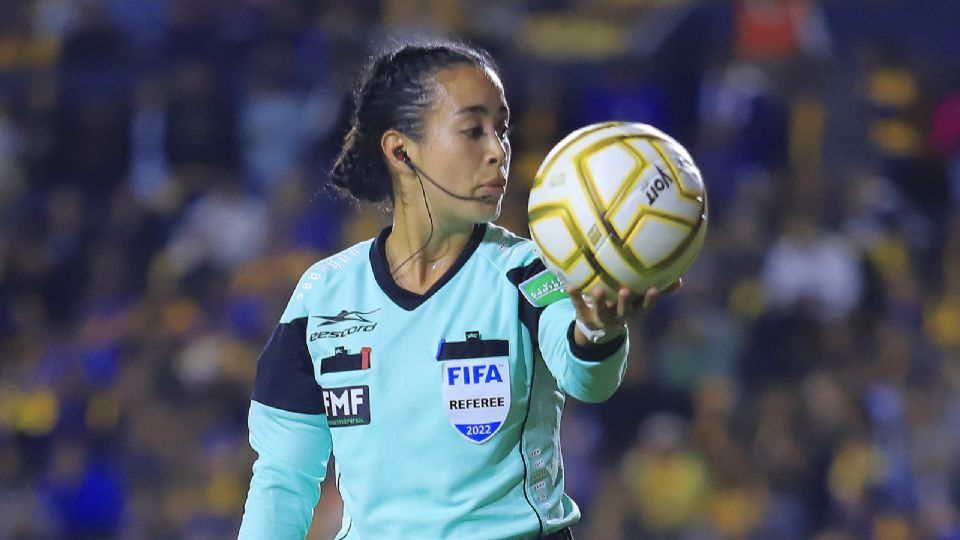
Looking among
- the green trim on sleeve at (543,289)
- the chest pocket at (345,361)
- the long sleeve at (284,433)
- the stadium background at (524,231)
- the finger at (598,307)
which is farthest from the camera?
the stadium background at (524,231)

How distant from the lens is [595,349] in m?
2.86

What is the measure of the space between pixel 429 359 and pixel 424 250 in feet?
1.06

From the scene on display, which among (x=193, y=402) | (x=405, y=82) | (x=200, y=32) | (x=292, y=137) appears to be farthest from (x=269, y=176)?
(x=405, y=82)

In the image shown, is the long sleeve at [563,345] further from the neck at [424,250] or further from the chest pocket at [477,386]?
the neck at [424,250]

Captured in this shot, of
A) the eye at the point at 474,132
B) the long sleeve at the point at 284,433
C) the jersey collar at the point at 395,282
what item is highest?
the eye at the point at 474,132

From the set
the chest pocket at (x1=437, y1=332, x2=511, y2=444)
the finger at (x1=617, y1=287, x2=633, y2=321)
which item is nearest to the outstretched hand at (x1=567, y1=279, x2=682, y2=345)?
the finger at (x1=617, y1=287, x2=633, y2=321)

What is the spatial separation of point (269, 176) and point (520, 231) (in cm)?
261

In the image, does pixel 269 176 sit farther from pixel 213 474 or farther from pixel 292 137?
pixel 213 474

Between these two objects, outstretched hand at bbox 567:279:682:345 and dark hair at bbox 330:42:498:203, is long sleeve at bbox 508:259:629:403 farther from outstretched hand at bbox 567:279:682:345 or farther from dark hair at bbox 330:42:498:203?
dark hair at bbox 330:42:498:203

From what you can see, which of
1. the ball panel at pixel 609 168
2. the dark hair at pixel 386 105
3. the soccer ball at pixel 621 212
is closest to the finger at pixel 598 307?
the soccer ball at pixel 621 212

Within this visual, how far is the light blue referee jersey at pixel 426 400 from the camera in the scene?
3.13 meters

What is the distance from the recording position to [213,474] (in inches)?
348

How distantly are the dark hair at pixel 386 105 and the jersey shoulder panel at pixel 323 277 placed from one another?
22 centimetres

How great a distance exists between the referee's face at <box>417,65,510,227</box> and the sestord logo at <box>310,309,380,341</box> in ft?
1.03
